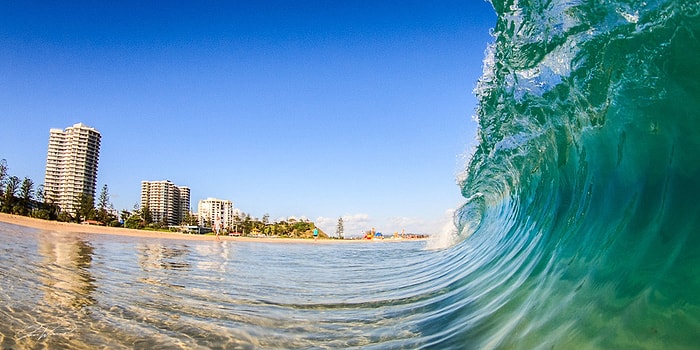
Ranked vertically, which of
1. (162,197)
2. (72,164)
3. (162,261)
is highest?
(72,164)

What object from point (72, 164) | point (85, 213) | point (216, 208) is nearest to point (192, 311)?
point (85, 213)

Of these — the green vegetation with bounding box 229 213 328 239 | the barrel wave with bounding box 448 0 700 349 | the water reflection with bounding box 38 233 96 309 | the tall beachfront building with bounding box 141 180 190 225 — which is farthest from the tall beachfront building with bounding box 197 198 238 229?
the barrel wave with bounding box 448 0 700 349

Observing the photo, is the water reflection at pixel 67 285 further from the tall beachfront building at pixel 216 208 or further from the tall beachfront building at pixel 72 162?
the tall beachfront building at pixel 216 208

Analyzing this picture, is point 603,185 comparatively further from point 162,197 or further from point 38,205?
point 162,197

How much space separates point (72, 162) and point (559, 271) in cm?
14515

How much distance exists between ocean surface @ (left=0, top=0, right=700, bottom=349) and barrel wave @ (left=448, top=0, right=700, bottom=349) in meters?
0.01

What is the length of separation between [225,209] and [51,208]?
358 feet

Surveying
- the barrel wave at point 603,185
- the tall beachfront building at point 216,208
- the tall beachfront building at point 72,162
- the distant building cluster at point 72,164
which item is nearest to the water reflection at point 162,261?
the barrel wave at point 603,185

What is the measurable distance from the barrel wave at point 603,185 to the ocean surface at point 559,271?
13 millimetres

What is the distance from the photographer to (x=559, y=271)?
327cm

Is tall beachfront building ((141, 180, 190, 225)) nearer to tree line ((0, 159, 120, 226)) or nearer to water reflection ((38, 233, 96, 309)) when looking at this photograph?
tree line ((0, 159, 120, 226))

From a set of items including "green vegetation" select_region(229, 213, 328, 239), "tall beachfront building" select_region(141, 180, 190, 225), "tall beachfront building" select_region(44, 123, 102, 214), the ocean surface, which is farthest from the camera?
"tall beachfront building" select_region(141, 180, 190, 225)

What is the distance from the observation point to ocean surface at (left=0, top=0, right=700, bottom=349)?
222 centimetres

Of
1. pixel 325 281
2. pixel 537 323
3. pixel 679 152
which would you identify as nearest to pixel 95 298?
pixel 325 281
